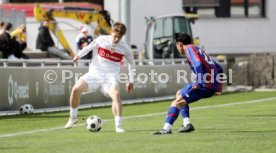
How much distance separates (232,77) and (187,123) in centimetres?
2355

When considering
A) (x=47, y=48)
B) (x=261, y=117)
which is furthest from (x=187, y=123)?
(x=47, y=48)

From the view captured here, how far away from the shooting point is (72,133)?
54.0 feet

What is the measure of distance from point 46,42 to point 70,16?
608cm

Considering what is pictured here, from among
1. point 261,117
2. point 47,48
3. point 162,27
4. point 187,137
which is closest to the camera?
point 187,137

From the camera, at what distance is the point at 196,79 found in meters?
15.9

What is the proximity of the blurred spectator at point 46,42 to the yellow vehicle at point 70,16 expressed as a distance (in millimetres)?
2732

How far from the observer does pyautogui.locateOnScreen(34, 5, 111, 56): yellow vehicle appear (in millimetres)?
39156

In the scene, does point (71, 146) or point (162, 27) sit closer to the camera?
point (71, 146)

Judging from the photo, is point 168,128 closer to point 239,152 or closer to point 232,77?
point 239,152

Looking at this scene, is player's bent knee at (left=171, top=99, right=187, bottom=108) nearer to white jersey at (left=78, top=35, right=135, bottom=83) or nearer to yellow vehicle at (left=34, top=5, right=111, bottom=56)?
white jersey at (left=78, top=35, right=135, bottom=83)

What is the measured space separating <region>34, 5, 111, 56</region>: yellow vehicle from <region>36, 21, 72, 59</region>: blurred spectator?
2.73 meters

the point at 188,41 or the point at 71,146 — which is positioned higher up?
the point at 188,41

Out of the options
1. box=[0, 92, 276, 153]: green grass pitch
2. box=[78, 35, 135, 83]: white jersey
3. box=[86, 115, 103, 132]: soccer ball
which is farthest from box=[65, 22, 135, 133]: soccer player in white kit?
box=[0, 92, 276, 153]: green grass pitch

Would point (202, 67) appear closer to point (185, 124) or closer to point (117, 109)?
point (185, 124)
